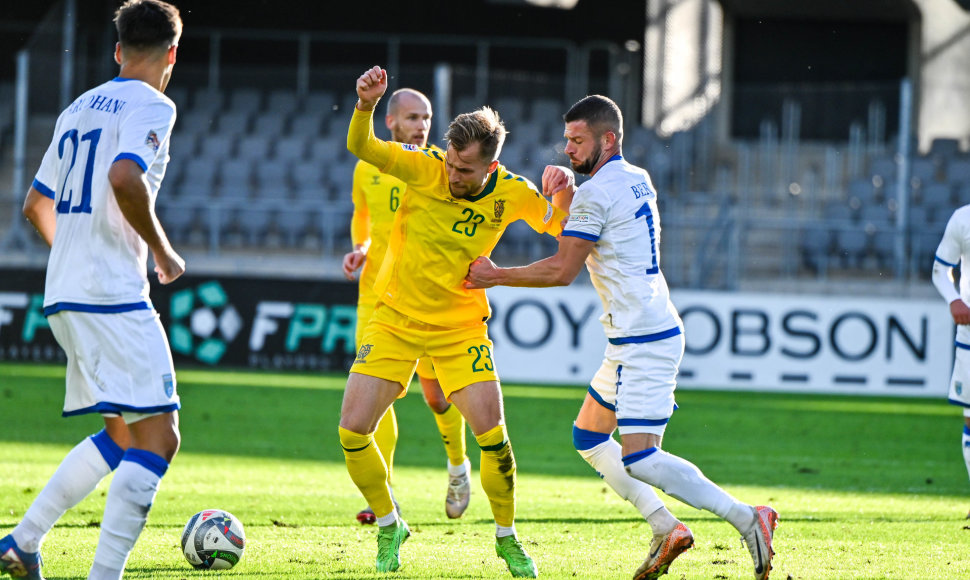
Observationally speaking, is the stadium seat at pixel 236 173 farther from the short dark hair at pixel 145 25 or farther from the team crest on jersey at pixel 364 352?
the short dark hair at pixel 145 25

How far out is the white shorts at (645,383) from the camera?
5.49m

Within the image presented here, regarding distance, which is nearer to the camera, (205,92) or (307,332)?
(307,332)

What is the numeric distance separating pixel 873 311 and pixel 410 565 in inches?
466

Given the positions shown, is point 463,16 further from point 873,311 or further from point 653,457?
point 653,457

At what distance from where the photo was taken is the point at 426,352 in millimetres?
5984

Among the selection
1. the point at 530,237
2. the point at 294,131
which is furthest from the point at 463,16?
the point at 530,237

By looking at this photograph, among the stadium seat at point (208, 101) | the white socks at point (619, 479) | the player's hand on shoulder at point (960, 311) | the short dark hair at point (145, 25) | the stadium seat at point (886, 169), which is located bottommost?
the white socks at point (619, 479)

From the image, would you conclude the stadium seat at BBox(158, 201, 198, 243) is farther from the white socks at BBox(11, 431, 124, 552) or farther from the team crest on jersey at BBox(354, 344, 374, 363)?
the white socks at BBox(11, 431, 124, 552)

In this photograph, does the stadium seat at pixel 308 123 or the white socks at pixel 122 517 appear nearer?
the white socks at pixel 122 517

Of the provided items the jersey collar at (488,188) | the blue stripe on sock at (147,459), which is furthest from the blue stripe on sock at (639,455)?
the blue stripe on sock at (147,459)

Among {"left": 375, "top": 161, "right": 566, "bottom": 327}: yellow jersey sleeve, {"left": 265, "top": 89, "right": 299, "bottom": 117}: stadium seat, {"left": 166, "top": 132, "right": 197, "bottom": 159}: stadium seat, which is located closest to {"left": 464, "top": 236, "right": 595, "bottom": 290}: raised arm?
{"left": 375, "top": 161, "right": 566, "bottom": 327}: yellow jersey sleeve

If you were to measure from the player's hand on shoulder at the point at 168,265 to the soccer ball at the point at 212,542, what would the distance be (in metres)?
1.45

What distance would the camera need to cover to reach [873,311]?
53.4 feet

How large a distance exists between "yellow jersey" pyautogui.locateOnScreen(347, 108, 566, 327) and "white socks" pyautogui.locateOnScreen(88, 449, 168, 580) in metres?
1.75
